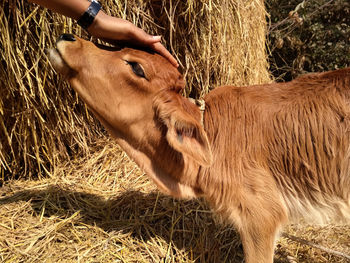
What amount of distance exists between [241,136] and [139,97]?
2.65 ft

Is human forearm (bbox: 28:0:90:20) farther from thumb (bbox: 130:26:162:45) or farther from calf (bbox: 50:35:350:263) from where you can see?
thumb (bbox: 130:26:162:45)

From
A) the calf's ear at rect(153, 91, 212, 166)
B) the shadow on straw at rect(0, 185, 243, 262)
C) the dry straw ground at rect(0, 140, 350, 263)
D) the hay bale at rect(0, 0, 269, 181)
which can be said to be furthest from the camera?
the hay bale at rect(0, 0, 269, 181)

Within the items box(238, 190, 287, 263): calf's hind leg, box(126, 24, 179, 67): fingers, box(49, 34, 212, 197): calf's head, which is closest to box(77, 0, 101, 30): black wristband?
box(49, 34, 212, 197): calf's head

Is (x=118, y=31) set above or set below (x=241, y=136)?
above

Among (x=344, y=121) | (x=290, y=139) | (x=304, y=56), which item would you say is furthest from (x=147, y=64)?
(x=304, y=56)

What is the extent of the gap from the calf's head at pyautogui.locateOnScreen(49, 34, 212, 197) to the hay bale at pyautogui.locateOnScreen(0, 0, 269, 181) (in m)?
1.02

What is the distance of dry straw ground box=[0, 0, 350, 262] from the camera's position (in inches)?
110

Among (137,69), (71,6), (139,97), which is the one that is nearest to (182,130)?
(139,97)

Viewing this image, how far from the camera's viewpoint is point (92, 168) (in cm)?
368

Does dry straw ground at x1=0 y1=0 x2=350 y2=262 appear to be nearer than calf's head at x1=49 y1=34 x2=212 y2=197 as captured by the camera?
No

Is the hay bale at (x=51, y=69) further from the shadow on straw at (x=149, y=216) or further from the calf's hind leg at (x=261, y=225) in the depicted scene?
the calf's hind leg at (x=261, y=225)

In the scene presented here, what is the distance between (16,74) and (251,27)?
9.87 ft

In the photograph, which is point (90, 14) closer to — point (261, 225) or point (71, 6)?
point (71, 6)

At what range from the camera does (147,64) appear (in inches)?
88.5
